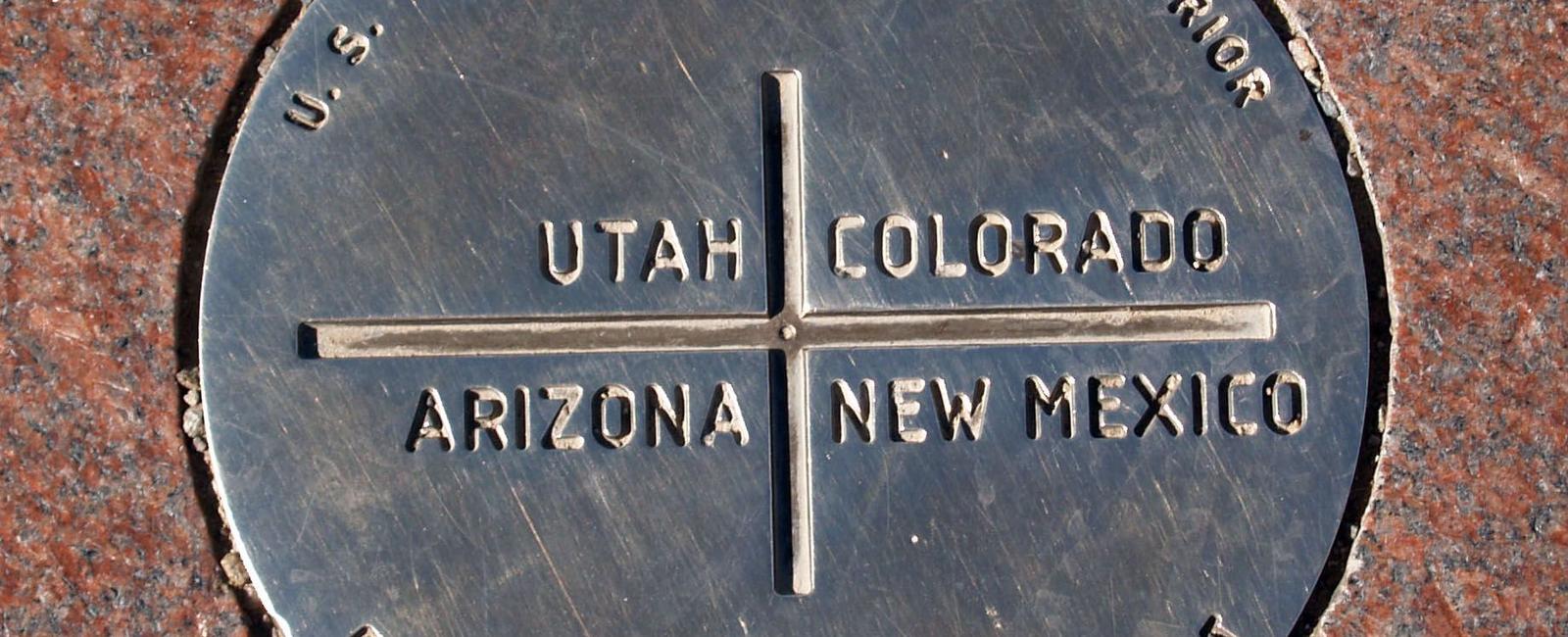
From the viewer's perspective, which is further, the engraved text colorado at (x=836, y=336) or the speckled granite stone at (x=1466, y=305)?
the speckled granite stone at (x=1466, y=305)

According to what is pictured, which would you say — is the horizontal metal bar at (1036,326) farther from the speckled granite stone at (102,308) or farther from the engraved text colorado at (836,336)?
the speckled granite stone at (102,308)

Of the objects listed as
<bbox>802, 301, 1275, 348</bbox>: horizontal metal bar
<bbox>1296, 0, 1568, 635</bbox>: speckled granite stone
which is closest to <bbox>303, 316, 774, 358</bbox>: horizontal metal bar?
<bbox>802, 301, 1275, 348</bbox>: horizontal metal bar

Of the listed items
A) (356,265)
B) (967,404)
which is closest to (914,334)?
(967,404)

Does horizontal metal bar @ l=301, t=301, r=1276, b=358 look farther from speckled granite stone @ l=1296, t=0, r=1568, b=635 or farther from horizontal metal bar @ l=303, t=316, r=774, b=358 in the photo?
speckled granite stone @ l=1296, t=0, r=1568, b=635

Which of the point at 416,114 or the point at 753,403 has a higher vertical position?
the point at 416,114

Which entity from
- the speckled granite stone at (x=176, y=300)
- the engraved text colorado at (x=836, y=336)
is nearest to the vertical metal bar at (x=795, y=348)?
the engraved text colorado at (x=836, y=336)

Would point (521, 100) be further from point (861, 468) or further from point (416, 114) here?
point (861, 468)

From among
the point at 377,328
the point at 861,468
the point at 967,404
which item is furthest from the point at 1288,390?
the point at 377,328

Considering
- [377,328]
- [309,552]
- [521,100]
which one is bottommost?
[309,552]

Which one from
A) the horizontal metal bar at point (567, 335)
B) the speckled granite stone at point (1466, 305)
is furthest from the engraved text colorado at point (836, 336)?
the speckled granite stone at point (1466, 305)

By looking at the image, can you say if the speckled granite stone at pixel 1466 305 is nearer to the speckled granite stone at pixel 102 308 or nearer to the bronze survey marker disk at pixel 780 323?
the bronze survey marker disk at pixel 780 323
